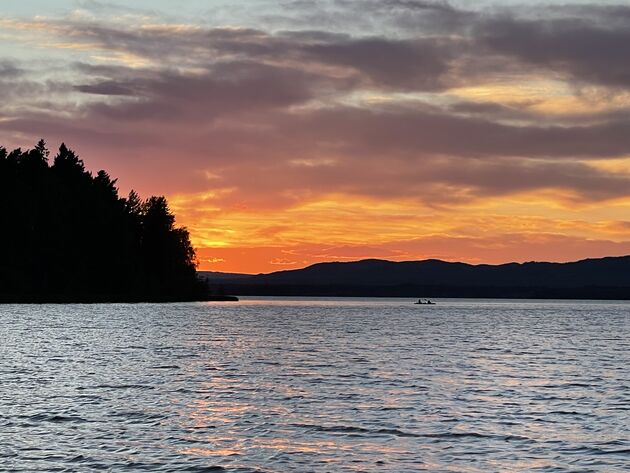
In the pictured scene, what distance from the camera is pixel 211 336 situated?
111 meters

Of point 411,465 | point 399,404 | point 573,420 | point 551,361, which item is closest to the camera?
point 411,465

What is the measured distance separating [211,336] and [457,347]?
33397 millimetres

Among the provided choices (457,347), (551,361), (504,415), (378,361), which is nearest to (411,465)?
(504,415)

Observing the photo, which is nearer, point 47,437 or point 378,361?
point 47,437

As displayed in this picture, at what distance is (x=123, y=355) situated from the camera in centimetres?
7731

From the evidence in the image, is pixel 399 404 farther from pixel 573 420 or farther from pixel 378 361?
pixel 378 361

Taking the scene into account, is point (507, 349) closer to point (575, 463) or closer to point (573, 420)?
point (573, 420)

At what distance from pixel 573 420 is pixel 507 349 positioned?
2217 inches

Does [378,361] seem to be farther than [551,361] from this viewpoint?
No

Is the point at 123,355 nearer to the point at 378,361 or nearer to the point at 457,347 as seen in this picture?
the point at 378,361

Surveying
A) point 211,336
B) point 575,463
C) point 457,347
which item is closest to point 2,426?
point 575,463

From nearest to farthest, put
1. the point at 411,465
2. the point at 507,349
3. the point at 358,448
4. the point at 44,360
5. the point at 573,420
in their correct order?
the point at 411,465
the point at 358,448
the point at 573,420
the point at 44,360
the point at 507,349

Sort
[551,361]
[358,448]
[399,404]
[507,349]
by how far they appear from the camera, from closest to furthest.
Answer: [358,448]
[399,404]
[551,361]
[507,349]

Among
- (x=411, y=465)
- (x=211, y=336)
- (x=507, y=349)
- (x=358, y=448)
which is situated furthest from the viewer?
(x=211, y=336)
